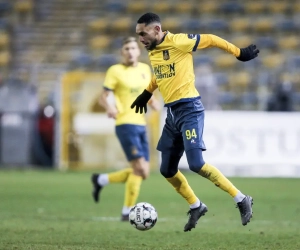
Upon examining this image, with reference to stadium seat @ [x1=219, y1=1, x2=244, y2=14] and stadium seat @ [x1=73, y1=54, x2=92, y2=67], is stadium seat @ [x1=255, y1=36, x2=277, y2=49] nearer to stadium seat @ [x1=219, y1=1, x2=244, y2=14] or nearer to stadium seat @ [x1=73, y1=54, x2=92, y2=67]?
stadium seat @ [x1=219, y1=1, x2=244, y2=14]

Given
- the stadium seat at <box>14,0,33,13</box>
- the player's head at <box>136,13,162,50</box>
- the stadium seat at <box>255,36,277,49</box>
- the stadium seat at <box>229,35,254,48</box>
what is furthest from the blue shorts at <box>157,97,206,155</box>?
the stadium seat at <box>14,0,33,13</box>

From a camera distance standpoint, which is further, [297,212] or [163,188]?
[163,188]

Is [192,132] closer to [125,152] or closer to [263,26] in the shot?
[125,152]

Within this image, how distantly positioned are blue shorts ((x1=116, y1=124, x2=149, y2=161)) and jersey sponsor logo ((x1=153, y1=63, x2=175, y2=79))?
244 cm

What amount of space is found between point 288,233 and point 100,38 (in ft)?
55.3

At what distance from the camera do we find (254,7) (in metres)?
25.3

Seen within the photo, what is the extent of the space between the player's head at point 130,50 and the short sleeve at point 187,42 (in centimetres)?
243

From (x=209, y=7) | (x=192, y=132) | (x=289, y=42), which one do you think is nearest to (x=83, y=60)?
(x=209, y=7)

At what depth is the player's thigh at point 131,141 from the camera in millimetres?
10367

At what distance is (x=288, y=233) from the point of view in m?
8.66

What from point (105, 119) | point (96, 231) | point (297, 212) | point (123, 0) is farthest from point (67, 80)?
point (96, 231)

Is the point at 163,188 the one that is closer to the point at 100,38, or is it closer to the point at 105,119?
the point at 105,119

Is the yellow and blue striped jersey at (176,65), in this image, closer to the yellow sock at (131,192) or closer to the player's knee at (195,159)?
the player's knee at (195,159)

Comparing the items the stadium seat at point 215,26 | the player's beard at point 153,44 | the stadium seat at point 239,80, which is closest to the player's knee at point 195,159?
the player's beard at point 153,44
